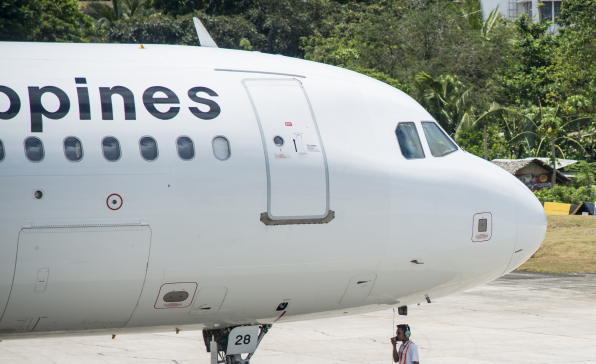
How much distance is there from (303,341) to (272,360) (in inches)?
84.1

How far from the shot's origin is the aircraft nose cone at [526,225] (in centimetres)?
1034

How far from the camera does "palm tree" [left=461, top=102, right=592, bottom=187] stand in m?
53.6

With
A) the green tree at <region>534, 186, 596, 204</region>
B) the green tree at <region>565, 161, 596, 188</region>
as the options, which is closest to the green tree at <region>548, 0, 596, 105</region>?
the green tree at <region>565, 161, 596, 188</region>

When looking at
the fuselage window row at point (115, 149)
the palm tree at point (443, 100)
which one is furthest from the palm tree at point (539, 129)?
the fuselage window row at point (115, 149)

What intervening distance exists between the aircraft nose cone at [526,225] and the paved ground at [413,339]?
590 centimetres

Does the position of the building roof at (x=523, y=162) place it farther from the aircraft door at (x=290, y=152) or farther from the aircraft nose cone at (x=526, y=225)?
the aircraft door at (x=290, y=152)

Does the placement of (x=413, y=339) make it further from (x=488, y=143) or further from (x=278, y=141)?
(x=488, y=143)

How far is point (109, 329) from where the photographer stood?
8992 millimetres

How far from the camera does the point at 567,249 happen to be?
114ft

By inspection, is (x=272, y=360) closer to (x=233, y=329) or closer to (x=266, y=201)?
(x=233, y=329)

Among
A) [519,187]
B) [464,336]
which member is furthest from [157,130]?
[464,336]

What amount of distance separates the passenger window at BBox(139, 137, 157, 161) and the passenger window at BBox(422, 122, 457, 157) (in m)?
3.98

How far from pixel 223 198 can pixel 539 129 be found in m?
50.3

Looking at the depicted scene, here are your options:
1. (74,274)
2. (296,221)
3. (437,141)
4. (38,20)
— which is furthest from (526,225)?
(38,20)
